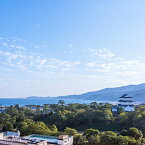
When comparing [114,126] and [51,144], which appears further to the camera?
[114,126]

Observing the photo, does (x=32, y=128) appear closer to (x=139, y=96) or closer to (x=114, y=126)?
(x=114, y=126)

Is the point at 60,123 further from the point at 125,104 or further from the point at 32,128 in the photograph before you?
the point at 125,104

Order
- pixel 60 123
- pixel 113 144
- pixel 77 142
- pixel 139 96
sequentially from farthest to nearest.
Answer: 1. pixel 139 96
2. pixel 60 123
3. pixel 77 142
4. pixel 113 144

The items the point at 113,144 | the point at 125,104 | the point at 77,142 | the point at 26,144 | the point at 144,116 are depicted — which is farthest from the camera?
the point at 125,104

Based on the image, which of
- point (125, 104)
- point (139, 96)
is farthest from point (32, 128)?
point (139, 96)

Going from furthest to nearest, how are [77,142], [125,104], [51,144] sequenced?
[125,104] → [77,142] → [51,144]

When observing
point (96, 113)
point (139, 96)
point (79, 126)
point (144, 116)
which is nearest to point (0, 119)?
point (79, 126)

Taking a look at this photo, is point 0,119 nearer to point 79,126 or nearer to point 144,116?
point 79,126

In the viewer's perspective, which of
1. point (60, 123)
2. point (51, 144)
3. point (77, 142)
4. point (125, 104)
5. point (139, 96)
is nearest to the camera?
point (51, 144)

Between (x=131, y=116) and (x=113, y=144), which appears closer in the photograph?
(x=113, y=144)
